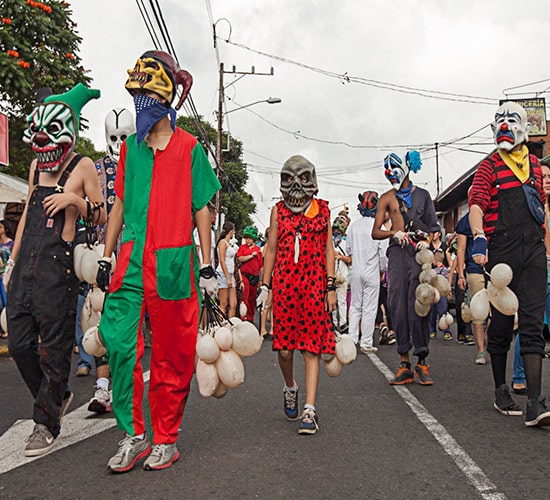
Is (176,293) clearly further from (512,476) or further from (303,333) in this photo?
(512,476)

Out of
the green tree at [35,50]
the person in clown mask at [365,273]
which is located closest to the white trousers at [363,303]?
the person in clown mask at [365,273]

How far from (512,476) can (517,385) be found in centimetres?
285

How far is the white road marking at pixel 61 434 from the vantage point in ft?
13.8

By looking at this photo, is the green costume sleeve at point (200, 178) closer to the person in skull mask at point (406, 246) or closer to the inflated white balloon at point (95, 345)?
the inflated white balloon at point (95, 345)

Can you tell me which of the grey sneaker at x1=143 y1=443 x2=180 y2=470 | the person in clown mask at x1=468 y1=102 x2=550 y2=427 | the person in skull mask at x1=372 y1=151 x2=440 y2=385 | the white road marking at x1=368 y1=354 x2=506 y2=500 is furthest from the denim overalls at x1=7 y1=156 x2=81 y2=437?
the person in skull mask at x1=372 y1=151 x2=440 y2=385

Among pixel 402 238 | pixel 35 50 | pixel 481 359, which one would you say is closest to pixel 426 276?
pixel 402 238

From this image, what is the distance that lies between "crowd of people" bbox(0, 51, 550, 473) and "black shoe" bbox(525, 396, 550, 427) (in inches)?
0.5

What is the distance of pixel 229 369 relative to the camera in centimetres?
434

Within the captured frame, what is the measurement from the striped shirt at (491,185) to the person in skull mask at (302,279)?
1202 mm

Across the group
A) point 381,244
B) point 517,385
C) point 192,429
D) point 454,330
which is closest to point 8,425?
point 192,429

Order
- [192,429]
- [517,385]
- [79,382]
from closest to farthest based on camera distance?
1. [192,429]
2. [517,385]
3. [79,382]

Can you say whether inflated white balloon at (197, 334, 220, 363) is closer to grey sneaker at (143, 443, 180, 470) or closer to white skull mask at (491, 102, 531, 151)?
grey sneaker at (143, 443, 180, 470)

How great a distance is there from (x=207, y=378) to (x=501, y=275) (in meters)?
2.31

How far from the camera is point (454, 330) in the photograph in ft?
44.7
